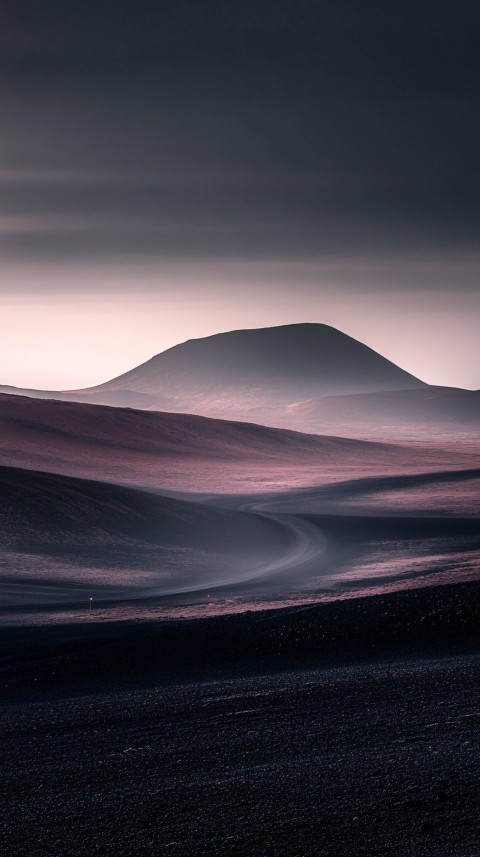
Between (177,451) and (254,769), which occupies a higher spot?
(177,451)

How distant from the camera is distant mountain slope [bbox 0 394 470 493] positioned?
6888cm

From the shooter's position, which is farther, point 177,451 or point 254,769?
point 177,451

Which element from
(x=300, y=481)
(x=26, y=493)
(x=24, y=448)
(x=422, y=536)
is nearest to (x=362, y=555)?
(x=422, y=536)

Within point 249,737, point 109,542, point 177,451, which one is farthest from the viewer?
point 177,451

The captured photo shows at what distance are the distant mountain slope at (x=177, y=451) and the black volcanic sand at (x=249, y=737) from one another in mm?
45321

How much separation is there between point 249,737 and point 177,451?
79433mm

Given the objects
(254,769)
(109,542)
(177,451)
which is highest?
(177,451)

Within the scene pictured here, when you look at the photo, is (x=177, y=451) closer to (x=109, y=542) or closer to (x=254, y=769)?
(x=109, y=542)

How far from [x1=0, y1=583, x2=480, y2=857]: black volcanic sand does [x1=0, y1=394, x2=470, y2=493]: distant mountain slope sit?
45.3 m

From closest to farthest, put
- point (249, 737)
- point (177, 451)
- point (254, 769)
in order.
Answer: point (254, 769)
point (249, 737)
point (177, 451)

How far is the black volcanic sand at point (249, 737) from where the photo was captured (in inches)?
320

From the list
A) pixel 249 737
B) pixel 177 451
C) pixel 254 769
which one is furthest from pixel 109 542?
pixel 177 451

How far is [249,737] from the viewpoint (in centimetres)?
1069

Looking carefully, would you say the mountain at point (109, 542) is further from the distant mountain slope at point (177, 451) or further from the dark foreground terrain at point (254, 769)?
the distant mountain slope at point (177, 451)
